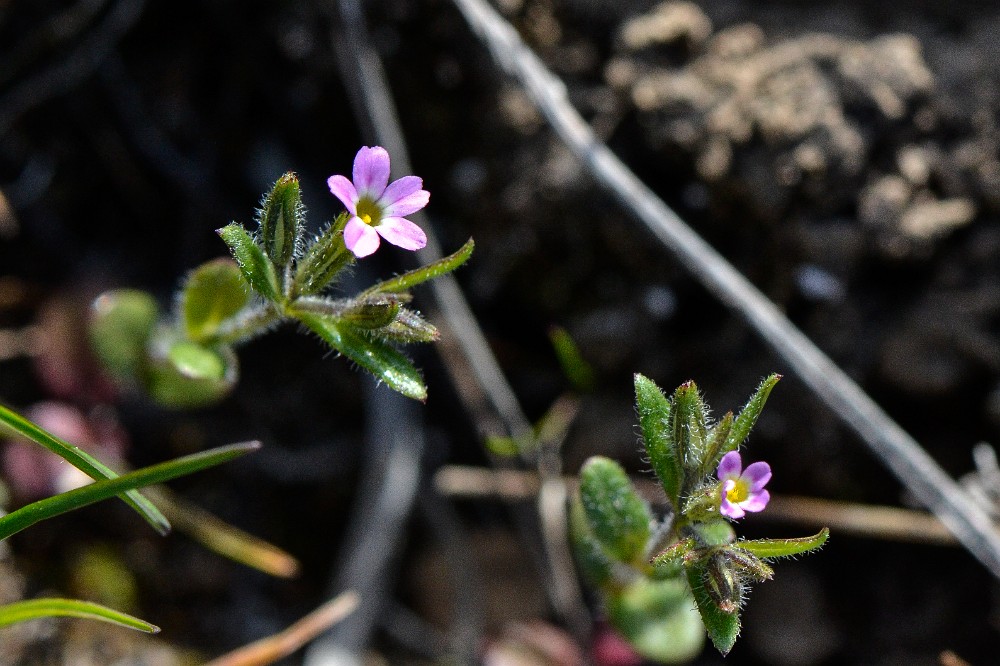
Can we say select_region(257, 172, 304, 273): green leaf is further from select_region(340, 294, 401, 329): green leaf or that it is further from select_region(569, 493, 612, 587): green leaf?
select_region(569, 493, 612, 587): green leaf

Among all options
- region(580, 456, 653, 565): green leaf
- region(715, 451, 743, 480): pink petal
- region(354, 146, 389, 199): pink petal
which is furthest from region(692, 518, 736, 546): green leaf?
region(354, 146, 389, 199): pink petal

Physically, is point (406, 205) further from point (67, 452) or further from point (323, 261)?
point (67, 452)

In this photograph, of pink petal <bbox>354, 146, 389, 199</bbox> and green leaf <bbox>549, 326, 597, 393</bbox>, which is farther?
green leaf <bbox>549, 326, 597, 393</bbox>

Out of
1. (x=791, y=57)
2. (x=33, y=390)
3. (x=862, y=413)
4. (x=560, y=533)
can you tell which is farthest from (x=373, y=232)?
(x=33, y=390)

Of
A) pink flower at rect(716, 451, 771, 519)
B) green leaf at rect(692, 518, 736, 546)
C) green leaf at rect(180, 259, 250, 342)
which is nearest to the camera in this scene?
pink flower at rect(716, 451, 771, 519)

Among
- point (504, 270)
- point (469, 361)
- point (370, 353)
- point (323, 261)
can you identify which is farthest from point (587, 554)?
point (323, 261)

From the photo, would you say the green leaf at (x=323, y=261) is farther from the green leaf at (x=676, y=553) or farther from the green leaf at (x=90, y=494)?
the green leaf at (x=676, y=553)

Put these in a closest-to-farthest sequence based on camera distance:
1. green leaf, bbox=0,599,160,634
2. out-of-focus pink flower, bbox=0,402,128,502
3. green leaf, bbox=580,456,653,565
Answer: green leaf, bbox=0,599,160,634 → green leaf, bbox=580,456,653,565 → out-of-focus pink flower, bbox=0,402,128,502
